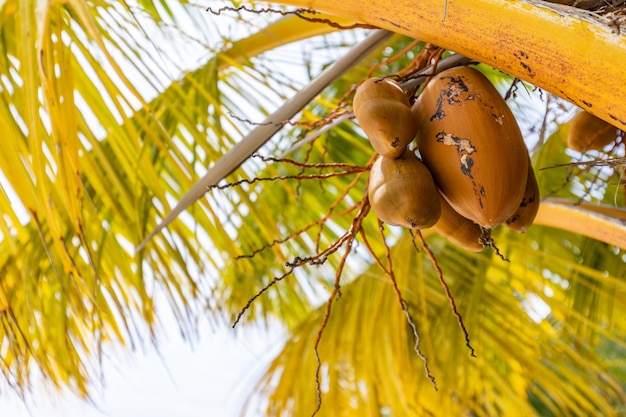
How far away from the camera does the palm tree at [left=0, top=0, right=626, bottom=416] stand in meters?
0.71

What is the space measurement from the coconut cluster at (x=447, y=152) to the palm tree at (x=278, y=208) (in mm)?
61

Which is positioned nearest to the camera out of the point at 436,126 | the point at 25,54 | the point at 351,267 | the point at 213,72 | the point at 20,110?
the point at 436,126

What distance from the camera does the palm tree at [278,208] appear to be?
2.31 feet

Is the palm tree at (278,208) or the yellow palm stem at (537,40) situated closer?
the yellow palm stem at (537,40)

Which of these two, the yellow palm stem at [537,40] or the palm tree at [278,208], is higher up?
the palm tree at [278,208]

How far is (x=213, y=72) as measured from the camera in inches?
52.9

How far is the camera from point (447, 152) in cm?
63

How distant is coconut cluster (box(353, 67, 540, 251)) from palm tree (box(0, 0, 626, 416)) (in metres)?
0.06

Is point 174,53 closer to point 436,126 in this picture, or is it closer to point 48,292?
point 48,292

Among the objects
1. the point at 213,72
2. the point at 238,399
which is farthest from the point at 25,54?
the point at 238,399

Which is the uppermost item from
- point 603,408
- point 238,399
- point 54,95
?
point 54,95

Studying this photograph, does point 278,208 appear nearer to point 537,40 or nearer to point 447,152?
point 447,152

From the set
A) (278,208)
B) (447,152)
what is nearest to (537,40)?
(447,152)

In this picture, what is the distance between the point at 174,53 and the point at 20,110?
378 mm
